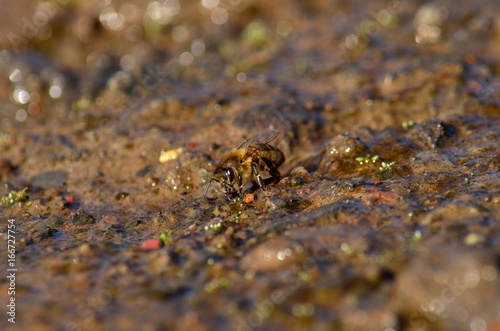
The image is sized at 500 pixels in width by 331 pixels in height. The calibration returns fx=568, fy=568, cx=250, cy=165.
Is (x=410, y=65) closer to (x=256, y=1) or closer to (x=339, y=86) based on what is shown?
(x=339, y=86)

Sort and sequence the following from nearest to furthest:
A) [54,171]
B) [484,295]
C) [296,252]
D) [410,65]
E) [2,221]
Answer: [484,295] < [296,252] < [2,221] < [54,171] < [410,65]

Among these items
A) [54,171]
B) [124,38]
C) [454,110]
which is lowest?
[454,110]

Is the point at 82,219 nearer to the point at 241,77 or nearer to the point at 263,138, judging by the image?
the point at 263,138

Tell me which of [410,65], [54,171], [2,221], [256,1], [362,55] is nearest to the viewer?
[2,221]

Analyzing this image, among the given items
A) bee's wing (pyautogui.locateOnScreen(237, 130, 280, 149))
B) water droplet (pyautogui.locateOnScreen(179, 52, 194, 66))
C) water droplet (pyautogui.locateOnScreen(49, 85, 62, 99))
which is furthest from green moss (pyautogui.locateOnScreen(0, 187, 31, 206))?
water droplet (pyautogui.locateOnScreen(179, 52, 194, 66))

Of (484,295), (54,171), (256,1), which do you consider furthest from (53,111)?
(484,295)

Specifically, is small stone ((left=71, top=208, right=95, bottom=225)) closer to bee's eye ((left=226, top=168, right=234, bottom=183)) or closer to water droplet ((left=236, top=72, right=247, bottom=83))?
bee's eye ((left=226, top=168, right=234, bottom=183))
